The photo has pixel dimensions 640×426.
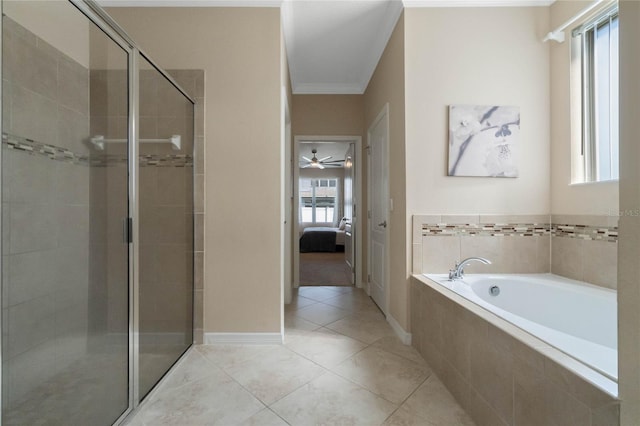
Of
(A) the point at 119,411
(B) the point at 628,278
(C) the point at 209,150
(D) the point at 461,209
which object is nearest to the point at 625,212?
(B) the point at 628,278

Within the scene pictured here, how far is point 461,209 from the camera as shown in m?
2.11

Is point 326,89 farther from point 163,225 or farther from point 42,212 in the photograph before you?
point 42,212

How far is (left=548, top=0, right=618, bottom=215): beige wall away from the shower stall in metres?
2.79

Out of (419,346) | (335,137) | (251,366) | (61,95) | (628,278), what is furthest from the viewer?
(335,137)

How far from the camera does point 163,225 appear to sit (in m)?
1.78

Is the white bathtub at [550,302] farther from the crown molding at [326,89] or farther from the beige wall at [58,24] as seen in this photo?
the crown molding at [326,89]

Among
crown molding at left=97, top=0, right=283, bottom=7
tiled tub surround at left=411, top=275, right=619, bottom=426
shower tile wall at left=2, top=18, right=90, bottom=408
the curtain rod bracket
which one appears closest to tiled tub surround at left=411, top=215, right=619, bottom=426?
tiled tub surround at left=411, top=275, right=619, bottom=426

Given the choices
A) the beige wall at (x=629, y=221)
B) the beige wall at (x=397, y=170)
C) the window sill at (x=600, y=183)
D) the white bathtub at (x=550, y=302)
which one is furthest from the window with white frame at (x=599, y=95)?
the beige wall at (x=629, y=221)

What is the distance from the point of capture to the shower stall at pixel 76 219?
1182mm

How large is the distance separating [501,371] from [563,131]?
1.85 metres

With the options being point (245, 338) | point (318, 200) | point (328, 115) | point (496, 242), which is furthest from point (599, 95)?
point (318, 200)

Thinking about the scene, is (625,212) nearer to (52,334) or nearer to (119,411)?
(119,411)

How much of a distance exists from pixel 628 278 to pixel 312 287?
3191 millimetres

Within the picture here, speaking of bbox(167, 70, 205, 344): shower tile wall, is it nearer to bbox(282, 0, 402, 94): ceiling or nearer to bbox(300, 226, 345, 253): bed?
bbox(282, 0, 402, 94): ceiling
